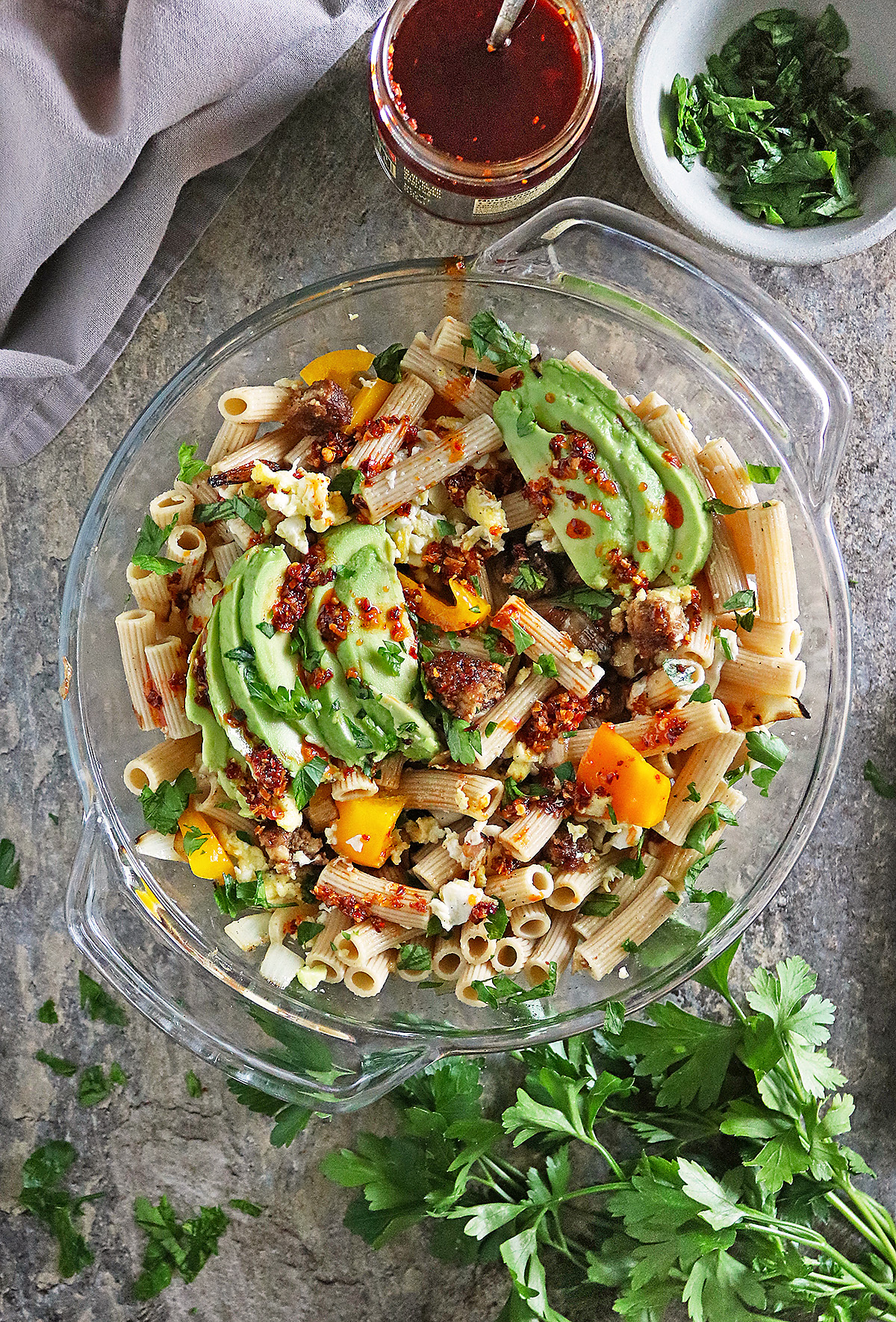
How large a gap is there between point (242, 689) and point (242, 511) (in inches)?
14.4

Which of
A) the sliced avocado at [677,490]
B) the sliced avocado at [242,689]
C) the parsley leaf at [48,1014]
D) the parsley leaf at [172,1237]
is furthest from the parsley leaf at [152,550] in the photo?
the parsley leaf at [172,1237]

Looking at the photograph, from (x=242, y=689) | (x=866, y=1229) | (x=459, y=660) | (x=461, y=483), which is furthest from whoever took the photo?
(x=866, y=1229)

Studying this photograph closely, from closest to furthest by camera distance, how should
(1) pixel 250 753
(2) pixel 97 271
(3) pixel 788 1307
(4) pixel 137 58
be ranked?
(1) pixel 250 753
(4) pixel 137 58
(2) pixel 97 271
(3) pixel 788 1307

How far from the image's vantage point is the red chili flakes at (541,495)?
78.2 inches

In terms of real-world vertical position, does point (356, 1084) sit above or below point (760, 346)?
below

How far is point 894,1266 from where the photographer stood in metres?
2.41

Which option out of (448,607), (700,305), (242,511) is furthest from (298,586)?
(700,305)

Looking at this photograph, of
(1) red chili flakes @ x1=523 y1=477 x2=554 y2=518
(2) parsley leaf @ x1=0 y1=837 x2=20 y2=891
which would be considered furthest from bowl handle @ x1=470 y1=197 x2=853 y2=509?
(2) parsley leaf @ x1=0 y1=837 x2=20 y2=891

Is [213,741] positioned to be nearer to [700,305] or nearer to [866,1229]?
[700,305]

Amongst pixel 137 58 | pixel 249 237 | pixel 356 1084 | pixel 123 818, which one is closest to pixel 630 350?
pixel 249 237

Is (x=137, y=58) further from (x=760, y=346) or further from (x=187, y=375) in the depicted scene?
(x=760, y=346)

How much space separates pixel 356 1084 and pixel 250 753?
0.78 m

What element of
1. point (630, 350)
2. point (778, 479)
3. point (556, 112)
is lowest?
point (778, 479)

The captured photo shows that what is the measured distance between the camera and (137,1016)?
2461mm
